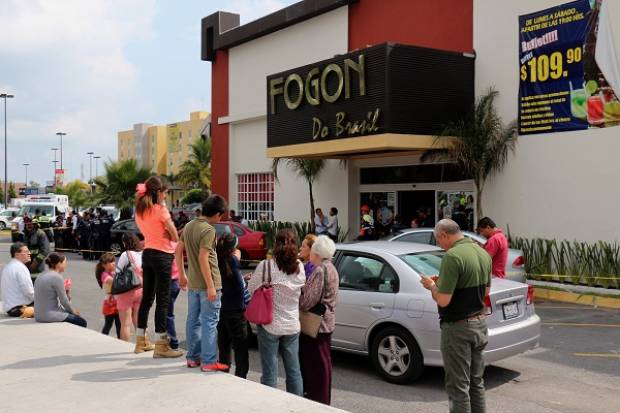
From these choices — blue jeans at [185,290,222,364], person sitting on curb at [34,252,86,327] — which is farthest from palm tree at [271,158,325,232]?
blue jeans at [185,290,222,364]

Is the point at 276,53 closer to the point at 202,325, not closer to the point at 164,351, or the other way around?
the point at 164,351

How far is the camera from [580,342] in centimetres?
920

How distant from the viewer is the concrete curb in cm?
1250

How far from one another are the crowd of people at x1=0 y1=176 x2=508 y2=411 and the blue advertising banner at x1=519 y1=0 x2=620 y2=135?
9339mm

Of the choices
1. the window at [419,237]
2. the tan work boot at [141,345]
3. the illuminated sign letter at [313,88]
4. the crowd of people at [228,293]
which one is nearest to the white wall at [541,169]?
the window at [419,237]

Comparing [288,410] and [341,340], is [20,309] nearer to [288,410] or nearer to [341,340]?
[341,340]

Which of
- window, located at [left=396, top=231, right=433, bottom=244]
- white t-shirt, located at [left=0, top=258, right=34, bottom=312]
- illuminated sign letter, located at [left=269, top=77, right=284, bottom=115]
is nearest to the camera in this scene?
white t-shirt, located at [left=0, top=258, right=34, bottom=312]

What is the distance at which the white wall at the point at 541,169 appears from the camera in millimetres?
14039

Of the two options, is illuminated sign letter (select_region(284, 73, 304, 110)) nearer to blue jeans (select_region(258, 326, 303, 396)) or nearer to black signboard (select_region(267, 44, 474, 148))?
black signboard (select_region(267, 44, 474, 148))

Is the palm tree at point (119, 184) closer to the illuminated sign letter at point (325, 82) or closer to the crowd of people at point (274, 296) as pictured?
the illuminated sign letter at point (325, 82)

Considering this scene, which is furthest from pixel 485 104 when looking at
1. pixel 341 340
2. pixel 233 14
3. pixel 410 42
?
pixel 233 14

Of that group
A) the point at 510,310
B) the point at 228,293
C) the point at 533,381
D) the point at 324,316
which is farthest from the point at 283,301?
the point at 533,381

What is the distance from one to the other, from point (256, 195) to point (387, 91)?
1089 centimetres

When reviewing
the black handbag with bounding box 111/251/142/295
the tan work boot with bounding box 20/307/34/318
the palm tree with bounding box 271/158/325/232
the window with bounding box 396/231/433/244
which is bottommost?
the tan work boot with bounding box 20/307/34/318
